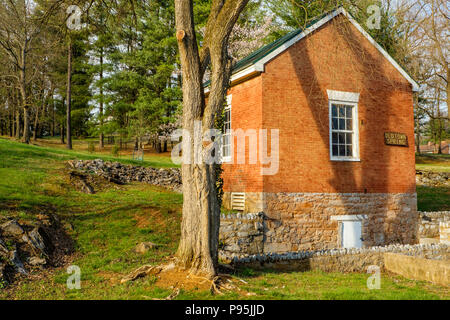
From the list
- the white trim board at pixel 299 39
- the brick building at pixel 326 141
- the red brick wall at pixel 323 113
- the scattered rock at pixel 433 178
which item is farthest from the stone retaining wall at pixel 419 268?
the scattered rock at pixel 433 178

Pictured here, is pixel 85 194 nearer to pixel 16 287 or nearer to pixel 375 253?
pixel 16 287

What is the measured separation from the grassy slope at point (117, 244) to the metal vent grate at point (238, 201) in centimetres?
173

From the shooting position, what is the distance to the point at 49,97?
134 ft

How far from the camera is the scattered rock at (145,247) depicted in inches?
333

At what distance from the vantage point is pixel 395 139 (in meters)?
12.6

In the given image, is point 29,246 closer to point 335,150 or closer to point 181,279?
point 181,279

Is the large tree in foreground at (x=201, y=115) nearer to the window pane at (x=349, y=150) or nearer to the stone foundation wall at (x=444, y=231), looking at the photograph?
the window pane at (x=349, y=150)

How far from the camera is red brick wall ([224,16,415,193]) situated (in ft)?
35.2

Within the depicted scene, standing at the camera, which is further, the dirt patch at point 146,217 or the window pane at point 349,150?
the window pane at point 349,150

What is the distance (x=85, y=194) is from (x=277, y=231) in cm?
693

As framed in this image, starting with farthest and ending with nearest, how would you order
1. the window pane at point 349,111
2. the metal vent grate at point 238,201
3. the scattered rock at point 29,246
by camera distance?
1. the window pane at point 349,111
2. the metal vent grate at point 238,201
3. the scattered rock at point 29,246

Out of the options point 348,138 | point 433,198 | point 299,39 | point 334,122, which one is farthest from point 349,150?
point 433,198

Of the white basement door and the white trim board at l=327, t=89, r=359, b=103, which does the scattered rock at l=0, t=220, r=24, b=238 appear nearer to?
the white basement door

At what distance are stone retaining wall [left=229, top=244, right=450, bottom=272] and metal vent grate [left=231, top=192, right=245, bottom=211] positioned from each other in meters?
2.53
